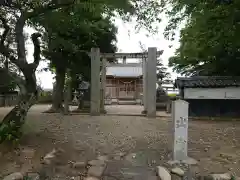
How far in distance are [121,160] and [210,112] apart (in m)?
8.10

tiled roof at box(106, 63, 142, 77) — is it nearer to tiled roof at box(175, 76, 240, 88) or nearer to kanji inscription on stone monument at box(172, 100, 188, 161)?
tiled roof at box(175, 76, 240, 88)

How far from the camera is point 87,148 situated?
7047 mm

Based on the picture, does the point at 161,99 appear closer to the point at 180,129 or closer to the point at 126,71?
the point at 126,71

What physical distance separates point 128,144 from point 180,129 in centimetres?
167

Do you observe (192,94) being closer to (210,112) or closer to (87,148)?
(210,112)

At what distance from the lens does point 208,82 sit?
1307 cm

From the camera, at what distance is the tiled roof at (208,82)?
42.2 feet

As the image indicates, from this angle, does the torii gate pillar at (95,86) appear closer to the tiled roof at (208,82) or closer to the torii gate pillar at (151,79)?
the torii gate pillar at (151,79)

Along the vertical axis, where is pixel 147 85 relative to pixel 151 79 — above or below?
below

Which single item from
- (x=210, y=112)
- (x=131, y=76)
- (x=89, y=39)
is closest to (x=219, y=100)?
(x=210, y=112)

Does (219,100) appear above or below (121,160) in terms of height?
above

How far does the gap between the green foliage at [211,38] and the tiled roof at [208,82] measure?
Answer: 137 cm

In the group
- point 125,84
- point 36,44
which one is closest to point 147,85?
point 36,44

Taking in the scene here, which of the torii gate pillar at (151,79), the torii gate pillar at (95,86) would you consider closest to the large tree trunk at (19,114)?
the torii gate pillar at (95,86)
